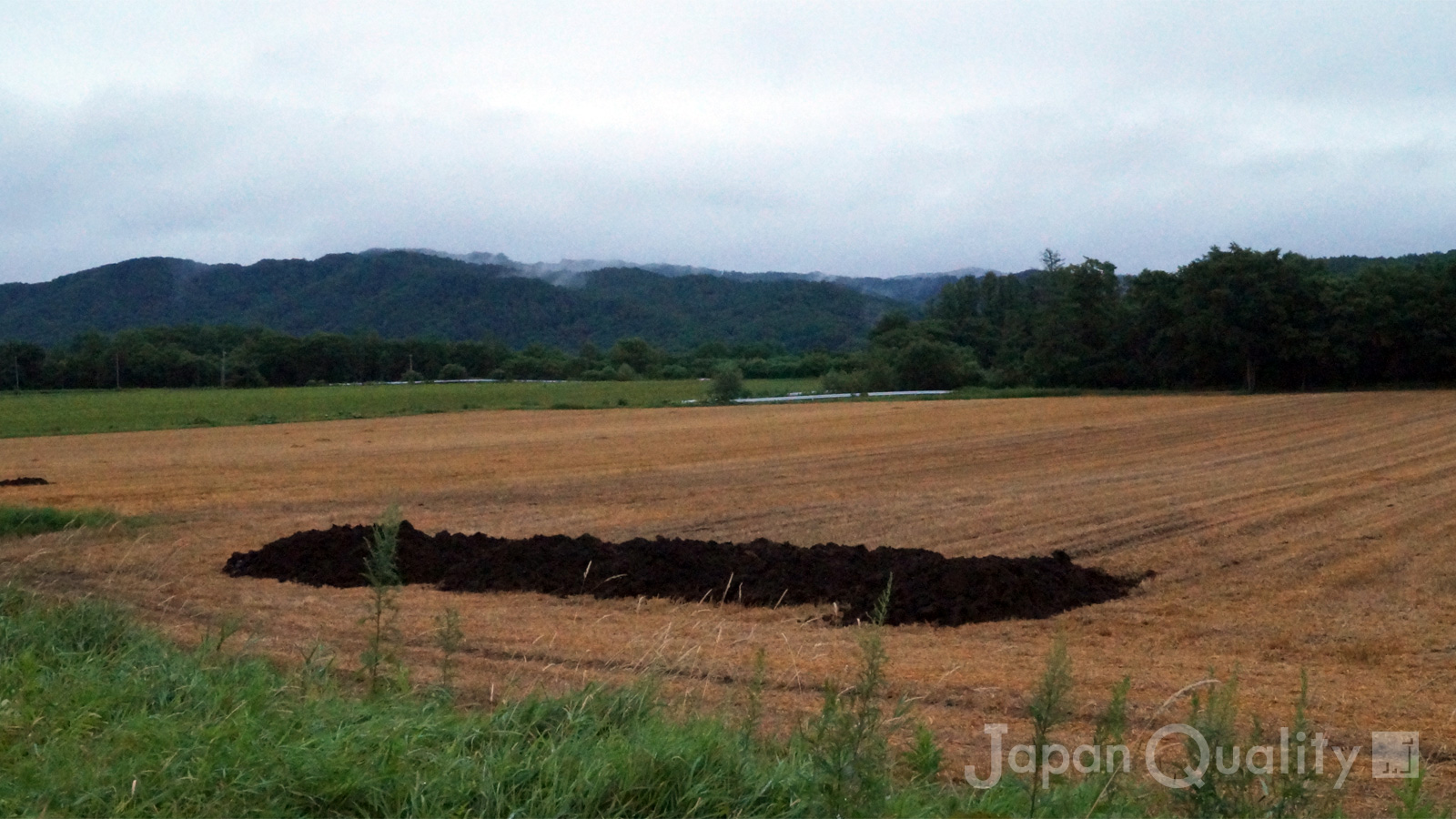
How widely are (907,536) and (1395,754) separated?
30.3 feet

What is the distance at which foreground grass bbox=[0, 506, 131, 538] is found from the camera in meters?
15.7

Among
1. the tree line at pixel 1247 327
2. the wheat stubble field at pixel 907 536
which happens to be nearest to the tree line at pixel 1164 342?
the tree line at pixel 1247 327

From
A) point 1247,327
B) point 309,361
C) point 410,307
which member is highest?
point 410,307

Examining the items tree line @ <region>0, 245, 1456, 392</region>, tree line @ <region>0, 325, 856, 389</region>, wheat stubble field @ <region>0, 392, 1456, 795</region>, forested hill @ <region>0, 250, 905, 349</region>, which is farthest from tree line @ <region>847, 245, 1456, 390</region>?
forested hill @ <region>0, 250, 905, 349</region>

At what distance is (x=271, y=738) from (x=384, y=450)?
29439 millimetres

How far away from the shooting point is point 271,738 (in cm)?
500

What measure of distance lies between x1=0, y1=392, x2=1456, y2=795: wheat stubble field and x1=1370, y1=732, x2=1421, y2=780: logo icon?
98mm

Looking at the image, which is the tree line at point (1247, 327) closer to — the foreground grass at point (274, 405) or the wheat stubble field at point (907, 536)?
the foreground grass at point (274, 405)

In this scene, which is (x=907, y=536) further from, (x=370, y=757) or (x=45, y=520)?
(x=45, y=520)

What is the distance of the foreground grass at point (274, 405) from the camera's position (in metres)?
48.3

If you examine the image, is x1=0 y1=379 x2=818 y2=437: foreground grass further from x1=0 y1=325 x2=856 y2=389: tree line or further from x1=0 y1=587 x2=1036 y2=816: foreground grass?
x1=0 y1=587 x2=1036 y2=816: foreground grass

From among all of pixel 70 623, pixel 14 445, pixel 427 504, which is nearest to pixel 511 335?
pixel 14 445

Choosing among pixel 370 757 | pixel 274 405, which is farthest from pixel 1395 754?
pixel 274 405

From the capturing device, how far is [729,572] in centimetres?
1178
